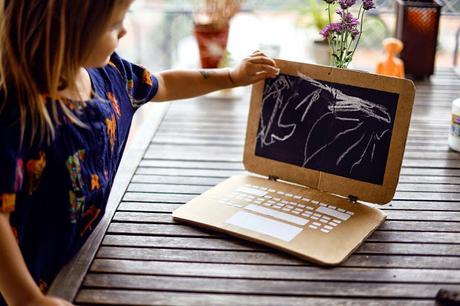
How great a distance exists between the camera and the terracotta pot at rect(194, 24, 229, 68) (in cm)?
207

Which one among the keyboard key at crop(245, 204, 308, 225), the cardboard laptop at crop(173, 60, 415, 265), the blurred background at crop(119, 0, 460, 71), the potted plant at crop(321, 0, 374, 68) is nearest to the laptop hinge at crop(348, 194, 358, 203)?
the cardboard laptop at crop(173, 60, 415, 265)

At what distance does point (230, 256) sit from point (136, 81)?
1.45ft

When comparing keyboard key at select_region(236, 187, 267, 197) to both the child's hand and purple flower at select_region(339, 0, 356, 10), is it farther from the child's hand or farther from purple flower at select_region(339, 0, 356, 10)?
purple flower at select_region(339, 0, 356, 10)

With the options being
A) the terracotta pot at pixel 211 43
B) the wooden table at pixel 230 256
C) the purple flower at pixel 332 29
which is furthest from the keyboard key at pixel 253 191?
the terracotta pot at pixel 211 43

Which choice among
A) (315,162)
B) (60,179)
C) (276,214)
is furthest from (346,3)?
(60,179)

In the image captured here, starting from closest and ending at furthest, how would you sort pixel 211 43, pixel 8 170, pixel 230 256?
pixel 8 170
pixel 230 256
pixel 211 43

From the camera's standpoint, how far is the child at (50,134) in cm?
93

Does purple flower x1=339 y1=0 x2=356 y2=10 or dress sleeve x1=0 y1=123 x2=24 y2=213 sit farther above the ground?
purple flower x1=339 y1=0 x2=356 y2=10

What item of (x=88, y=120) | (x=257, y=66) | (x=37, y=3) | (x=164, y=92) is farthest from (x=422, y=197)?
(x=37, y=3)

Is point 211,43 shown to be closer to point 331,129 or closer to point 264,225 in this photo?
point 331,129

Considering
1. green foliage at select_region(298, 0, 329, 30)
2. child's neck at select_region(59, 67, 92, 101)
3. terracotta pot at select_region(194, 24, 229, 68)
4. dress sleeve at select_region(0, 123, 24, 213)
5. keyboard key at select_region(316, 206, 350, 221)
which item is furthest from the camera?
green foliage at select_region(298, 0, 329, 30)

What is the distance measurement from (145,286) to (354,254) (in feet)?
1.14

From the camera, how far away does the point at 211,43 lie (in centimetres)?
206

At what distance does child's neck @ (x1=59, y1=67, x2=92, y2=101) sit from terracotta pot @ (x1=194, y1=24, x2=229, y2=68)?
96 centimetres
